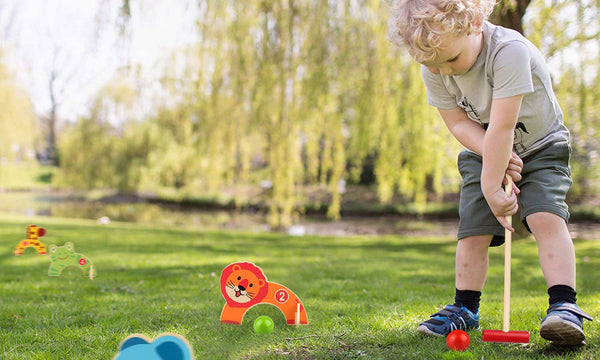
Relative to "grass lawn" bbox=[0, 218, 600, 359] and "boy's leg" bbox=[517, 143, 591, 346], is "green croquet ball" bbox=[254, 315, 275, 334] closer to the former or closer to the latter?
"grass lawn" bbox=[0, 218, 600, 359]

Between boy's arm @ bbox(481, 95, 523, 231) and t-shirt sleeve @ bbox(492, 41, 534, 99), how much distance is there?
0.03 meters

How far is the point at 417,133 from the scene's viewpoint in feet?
25.3

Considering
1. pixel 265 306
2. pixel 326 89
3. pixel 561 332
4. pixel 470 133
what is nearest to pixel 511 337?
pixel 561 332

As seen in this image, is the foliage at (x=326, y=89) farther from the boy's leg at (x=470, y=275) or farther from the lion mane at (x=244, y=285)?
the boy's leg at (x=470, y=275)

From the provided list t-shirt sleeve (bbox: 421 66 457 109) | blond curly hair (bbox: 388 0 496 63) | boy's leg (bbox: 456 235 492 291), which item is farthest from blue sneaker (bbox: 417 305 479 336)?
blond curly hair (bbox: 388 0 496 63)

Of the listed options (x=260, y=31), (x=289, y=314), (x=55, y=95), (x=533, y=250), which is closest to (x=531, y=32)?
(x=533, y=250)

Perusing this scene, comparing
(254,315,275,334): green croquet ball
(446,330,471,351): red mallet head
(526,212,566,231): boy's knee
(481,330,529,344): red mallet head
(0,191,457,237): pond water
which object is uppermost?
(526,212,566,231): boy's knee

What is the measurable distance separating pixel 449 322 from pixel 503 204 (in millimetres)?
571

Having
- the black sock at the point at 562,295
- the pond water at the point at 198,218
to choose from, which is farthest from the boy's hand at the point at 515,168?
the pond water at the point at 198,218

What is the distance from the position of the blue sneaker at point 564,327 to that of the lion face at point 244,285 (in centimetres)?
121

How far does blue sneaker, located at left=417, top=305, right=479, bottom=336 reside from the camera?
222cm

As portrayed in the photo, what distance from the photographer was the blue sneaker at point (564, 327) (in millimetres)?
1871

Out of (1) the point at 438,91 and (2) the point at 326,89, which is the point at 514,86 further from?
(2) the point at 326,89

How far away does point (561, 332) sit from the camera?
1880 mm
